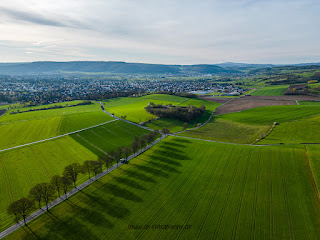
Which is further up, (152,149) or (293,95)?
(293,95)

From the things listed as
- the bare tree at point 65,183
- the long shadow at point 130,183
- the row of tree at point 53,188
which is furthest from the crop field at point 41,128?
the long shadow at point 130,183

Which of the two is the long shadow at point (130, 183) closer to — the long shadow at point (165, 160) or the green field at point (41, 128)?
the long shadow at point (165, 160)

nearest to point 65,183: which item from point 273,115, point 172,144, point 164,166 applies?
point 164,166

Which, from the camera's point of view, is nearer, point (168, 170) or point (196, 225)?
point (196, 225)

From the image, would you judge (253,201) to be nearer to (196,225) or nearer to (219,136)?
(196,225)

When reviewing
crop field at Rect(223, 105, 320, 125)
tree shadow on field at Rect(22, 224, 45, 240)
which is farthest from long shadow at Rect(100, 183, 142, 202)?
crop field at Rect(223, 105, 320, 125)

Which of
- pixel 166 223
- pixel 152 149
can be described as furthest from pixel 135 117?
pixel 166 223

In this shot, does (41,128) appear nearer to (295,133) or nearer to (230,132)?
(230,132)
